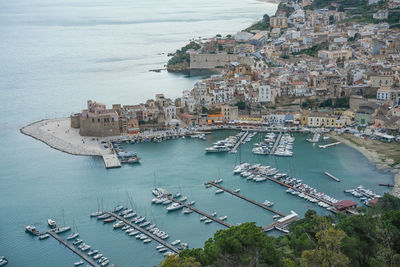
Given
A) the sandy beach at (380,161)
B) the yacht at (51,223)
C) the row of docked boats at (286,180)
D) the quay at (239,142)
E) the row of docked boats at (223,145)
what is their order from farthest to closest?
the row of docked boats at (223,145) < the quay at (239,142) < the sandy beach at (380,161) < the row of docked boats at (286,180) < the yacht at (51,223)

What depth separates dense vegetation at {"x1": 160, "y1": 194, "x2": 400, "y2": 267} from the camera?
7.76m

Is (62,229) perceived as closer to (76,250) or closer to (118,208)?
(76,250)

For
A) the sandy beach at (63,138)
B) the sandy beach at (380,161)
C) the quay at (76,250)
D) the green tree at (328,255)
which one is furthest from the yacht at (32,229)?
the sandy beach at (380,161)

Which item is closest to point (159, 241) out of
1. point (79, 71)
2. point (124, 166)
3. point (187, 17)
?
point (124, 166)

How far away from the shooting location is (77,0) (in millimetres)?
136250

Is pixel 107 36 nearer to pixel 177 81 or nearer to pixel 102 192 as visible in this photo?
pixel 177 81

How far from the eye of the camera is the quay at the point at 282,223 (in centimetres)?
1332

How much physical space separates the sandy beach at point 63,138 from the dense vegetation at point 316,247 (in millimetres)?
11302

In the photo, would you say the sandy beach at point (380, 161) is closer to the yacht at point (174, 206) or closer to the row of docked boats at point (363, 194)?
the row of docked boats at point (363, 194)

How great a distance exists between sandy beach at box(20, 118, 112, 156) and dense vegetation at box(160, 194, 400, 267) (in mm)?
11302

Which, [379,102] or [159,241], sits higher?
[379,102]

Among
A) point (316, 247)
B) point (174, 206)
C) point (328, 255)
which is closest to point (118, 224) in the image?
point (174, 206)

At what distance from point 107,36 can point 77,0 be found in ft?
278

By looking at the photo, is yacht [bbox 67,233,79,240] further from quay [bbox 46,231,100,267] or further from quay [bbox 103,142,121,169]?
Answer: quay [bbox 103,142,121,169]
